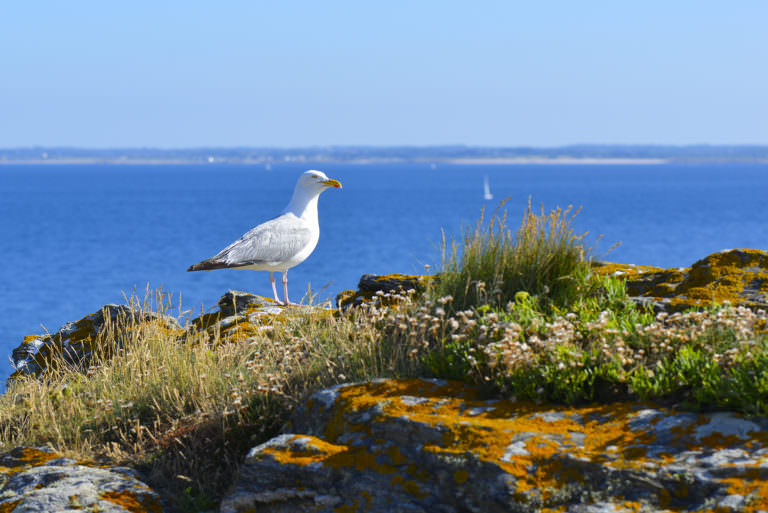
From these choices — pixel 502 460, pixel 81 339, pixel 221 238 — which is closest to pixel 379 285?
pixel 81 339

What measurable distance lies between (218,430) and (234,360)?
1.13 meters

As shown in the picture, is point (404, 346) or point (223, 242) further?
point (223, 242)

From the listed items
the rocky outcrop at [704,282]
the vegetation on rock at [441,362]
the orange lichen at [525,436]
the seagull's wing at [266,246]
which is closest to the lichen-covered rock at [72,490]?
the vegetation on rock at [441,362]

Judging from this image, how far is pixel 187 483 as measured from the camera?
17.1 ft

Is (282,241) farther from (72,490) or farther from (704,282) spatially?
(72,490)

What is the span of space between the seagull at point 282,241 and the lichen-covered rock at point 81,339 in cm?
99

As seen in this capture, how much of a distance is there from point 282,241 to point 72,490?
5.62 metres

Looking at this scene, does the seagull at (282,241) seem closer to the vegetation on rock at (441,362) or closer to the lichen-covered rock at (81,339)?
the lichen-covered rock at (81,339)

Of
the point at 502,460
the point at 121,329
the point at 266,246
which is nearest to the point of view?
the point at 502,460

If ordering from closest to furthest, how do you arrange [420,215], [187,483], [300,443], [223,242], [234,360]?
1. [300,443]
2. [187,483]
3. [234,360]
4. [223,242]
5. [420,215]

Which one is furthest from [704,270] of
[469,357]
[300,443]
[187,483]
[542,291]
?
[187,483]

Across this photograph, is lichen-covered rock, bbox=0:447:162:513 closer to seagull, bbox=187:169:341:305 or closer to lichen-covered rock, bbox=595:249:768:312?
lichen-covered rock, bbox=595:249:768:312

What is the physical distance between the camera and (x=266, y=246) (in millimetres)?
9930

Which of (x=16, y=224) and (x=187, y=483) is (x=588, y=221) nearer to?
(x=16, y=224)
